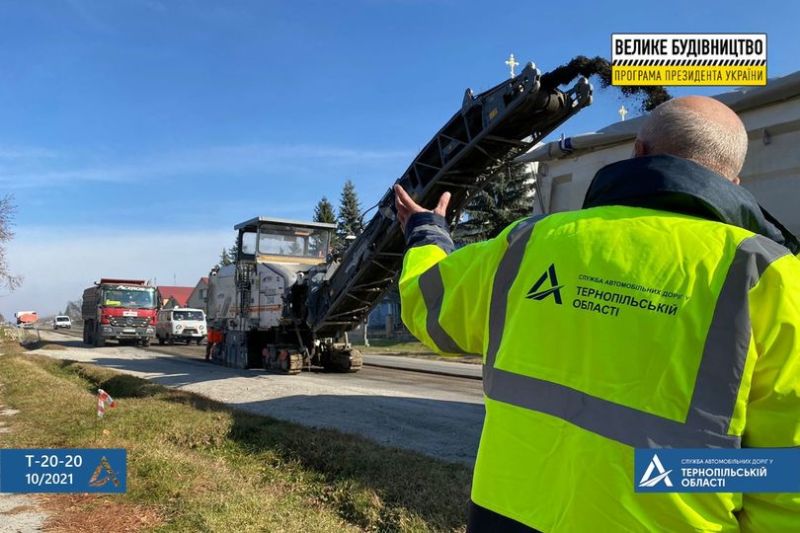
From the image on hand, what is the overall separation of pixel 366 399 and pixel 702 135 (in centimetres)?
1108

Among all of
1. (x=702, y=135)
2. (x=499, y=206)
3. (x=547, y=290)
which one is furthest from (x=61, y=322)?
(x=702, y=135)

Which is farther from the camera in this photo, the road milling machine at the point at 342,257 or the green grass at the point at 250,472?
the road milling machine at the point at 342,257

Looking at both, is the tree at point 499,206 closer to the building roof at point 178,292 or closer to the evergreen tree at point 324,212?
the evergreen tree at point 324,212

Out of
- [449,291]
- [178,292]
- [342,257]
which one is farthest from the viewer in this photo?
[178,292]

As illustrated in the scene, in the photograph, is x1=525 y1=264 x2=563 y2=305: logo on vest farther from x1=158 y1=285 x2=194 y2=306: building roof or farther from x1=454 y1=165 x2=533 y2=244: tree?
x1=158 y1=285 x2=194 y2=306: building roof

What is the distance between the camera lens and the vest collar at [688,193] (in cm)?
147

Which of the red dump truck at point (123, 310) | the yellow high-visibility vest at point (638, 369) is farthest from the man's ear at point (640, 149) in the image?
the red dump truck at point (123, 310)

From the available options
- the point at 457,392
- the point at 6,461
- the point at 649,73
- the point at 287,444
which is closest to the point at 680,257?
the point at 6,461

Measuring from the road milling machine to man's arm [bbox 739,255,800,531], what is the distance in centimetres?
834

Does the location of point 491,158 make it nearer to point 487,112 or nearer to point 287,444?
point 487,112

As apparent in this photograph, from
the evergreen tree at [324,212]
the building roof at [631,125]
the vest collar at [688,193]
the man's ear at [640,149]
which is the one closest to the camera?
the vest collar at [688,193]

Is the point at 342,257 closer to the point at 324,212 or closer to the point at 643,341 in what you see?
the point at 643,341

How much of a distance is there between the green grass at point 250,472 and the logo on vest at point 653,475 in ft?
11.5

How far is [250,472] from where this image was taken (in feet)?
20.5
